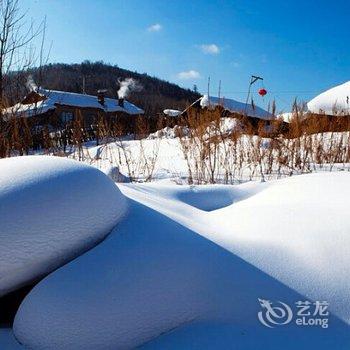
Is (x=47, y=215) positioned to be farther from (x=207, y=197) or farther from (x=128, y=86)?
(x=128, y=86)

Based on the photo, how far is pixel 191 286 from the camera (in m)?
0.96

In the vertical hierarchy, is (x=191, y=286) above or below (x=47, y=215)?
below

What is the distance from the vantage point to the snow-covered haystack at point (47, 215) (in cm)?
94

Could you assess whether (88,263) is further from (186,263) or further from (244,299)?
(244,299)

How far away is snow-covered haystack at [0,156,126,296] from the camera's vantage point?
94 cm

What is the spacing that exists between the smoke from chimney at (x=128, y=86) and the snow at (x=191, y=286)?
60.0m

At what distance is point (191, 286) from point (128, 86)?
6570 centimetres

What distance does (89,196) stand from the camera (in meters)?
1.07

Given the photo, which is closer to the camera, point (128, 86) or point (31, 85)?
point (31, 85)

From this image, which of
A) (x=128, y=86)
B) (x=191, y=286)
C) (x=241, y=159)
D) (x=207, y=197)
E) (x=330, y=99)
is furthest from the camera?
(x=128, y=86)

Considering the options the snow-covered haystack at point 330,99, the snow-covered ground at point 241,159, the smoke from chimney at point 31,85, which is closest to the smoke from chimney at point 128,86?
the snow-covered haystack at point 330,99

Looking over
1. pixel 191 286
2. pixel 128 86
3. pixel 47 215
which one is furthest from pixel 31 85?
pixel 128 86

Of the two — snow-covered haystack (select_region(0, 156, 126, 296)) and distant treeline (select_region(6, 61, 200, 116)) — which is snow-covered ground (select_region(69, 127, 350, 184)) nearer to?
snow-covered haystack (select_region(0, 156, 126, 296))

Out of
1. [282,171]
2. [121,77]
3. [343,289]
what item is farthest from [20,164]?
[121,77]
